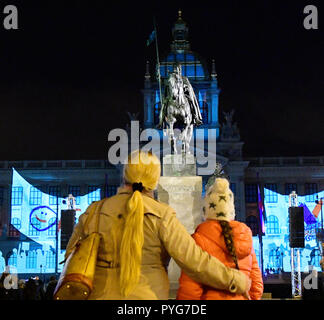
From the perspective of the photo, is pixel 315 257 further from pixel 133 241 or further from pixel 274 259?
pixel 133 241

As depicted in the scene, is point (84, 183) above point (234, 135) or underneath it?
underneath

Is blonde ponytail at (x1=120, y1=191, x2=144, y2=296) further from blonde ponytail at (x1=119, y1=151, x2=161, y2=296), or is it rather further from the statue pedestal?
the statue pedestal

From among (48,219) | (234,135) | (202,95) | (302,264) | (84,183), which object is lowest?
(302,264)

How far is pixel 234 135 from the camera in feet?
201

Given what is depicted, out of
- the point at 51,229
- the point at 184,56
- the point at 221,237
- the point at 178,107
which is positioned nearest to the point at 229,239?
→ the point at 221,237

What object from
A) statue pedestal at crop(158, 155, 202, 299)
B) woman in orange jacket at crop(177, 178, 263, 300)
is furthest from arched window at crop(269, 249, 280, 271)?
woman in orange jacket at crop(177, 178, 263, 300)

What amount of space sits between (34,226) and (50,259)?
3.74 metres

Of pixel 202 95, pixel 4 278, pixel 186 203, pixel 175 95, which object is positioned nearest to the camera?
pixel 4 278

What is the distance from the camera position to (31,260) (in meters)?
57.5

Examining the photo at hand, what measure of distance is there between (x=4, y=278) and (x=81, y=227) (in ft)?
38.8

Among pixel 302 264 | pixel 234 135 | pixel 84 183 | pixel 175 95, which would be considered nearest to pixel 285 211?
pixel 302 264
